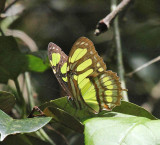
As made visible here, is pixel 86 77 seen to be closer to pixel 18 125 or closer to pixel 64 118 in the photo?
pixel 64 118

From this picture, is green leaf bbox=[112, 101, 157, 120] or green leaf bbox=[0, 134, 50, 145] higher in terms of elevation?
green leaf bbox=[112, 101, 157, 120]

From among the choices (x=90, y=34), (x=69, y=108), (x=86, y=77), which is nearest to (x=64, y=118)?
(x=69, y=108)

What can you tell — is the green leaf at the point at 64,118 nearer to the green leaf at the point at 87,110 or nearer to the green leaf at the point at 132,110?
the green leaf at the point at 87,110

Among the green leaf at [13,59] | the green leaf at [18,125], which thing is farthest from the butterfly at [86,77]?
the green leaf at [18,125]

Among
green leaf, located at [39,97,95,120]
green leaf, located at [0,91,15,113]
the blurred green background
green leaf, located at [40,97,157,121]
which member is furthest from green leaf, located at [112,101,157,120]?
the blurred green background

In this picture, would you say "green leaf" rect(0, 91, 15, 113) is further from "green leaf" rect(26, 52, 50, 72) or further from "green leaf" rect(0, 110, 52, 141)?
"green leaf" rect(26, 52, 50, 72)

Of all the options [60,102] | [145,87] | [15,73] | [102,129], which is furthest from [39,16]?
[102,129]

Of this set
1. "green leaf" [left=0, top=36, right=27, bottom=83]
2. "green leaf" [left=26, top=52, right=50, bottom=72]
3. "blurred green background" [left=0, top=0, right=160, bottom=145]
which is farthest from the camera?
"blurred green background" [left=0, top=0, right=160, bottom=145]

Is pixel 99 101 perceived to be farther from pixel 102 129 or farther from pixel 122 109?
pixel 102 129
